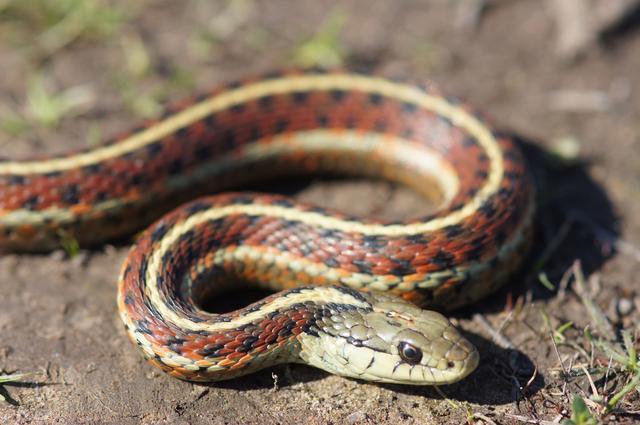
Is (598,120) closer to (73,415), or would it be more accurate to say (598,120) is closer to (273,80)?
(273,80)

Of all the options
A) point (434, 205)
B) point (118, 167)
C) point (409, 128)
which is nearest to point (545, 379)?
point (434, 205)

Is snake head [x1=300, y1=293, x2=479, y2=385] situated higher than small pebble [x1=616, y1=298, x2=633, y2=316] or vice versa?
small pebble [x1=616, y1=298, x2=633, y2=316]

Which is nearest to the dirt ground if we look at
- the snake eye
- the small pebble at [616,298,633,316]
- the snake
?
the small pebble at [616,298,633,316]

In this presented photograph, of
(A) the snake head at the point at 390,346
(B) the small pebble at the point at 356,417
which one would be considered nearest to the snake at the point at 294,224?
(A) the snake head at the point at 390,346

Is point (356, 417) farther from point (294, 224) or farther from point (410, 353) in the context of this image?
point (294, 224)

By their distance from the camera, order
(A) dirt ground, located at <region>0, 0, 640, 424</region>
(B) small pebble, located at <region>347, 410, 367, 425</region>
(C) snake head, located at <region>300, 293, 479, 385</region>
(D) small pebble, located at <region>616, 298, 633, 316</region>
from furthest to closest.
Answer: (D) small pebble, located at <region>616, 298, 633, 316</region>, (A) dirt ground, located at <region>0, 0, 640, 424</region>, (B) small pebble, located at <region>347, 410, 367, 425</region>, (C) snake head, located at <region>300, 293, 479, 385</region>

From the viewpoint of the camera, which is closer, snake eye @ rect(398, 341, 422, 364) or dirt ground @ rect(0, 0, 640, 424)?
snake eye @ rect(398, 341, 422, 364)

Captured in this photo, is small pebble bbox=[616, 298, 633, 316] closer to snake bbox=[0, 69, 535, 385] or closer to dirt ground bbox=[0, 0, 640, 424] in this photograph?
dirt ground bbox=[0, 0, 640, 424]

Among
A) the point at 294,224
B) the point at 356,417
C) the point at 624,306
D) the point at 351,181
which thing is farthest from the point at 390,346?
the point at 351,181

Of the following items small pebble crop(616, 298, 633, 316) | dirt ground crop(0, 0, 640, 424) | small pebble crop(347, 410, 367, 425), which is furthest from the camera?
small pebble crop(616, 298, 633, 316)

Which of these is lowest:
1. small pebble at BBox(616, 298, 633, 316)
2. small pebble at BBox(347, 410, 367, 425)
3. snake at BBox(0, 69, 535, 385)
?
small pebble at BBox(347, 410, 367, 425)
